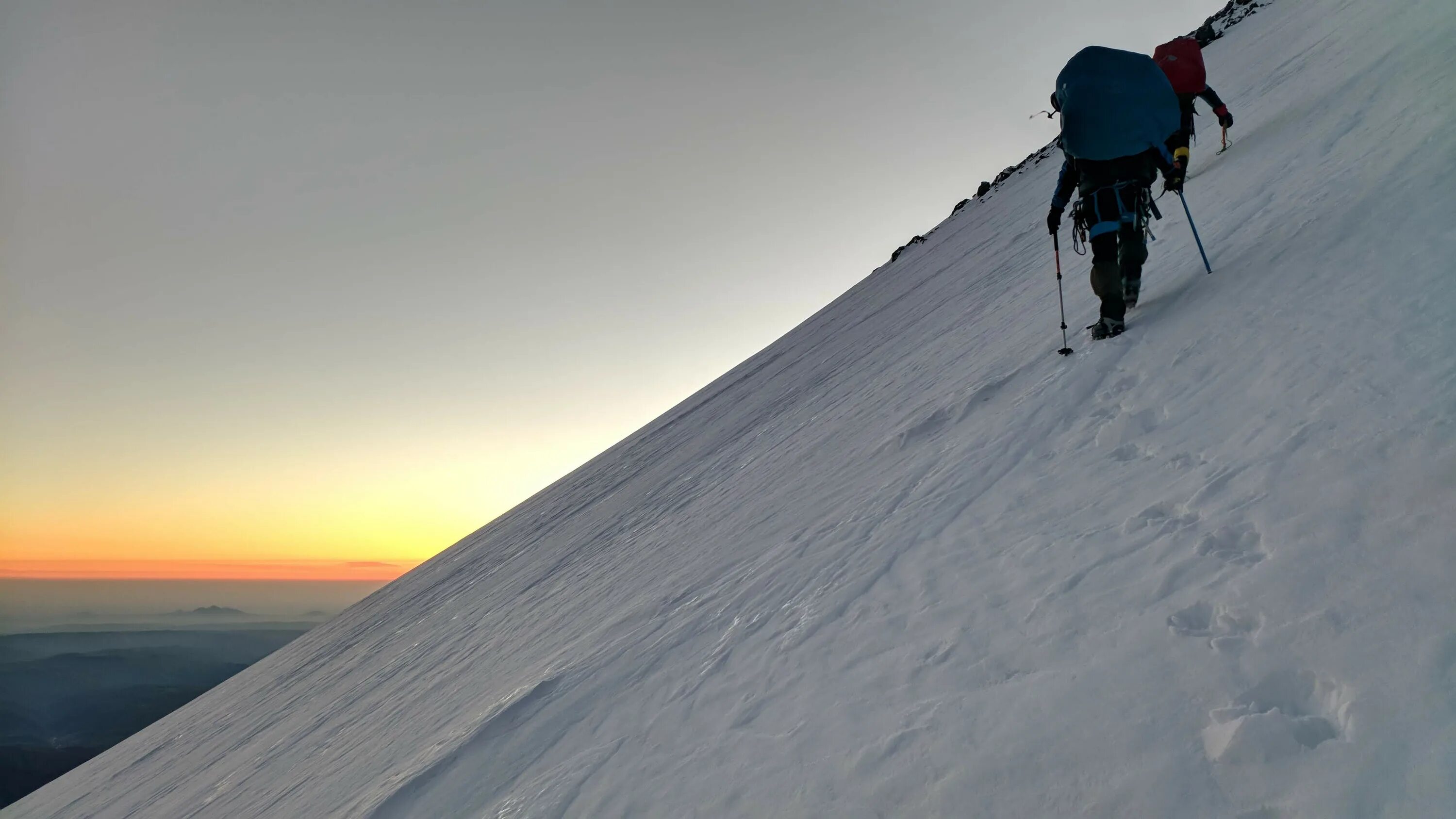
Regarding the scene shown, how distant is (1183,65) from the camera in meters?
8.89

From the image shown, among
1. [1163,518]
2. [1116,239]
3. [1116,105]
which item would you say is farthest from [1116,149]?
[1163,518]

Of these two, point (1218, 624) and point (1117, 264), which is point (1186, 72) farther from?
point (1218, 624)

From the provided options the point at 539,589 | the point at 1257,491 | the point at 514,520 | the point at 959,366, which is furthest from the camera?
the point at 514,520

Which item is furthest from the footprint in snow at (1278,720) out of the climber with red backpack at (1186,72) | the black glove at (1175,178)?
the climber with red backpack at (1186,72)

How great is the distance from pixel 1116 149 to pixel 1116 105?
26 centimetres

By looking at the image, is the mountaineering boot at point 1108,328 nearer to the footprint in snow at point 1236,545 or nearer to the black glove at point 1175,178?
the black glove at point 1175,178

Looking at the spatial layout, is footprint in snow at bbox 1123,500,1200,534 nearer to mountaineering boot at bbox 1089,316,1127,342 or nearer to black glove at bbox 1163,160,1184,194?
mountaineering boot at bbox 1089,316,1127,342

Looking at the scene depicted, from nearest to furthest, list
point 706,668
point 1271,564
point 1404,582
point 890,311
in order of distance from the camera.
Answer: point 1404,582
point 1271,564
point 706,668
point 890,311

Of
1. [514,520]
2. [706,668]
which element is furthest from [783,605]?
[514,520]

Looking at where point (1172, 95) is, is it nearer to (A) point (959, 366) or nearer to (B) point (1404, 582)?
(A) point (959, 366)

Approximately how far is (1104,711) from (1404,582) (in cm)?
78

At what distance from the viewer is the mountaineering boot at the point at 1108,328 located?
15.6 feet

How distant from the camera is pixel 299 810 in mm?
5074

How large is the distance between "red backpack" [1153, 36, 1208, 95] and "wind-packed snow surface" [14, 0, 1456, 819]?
1.06m
